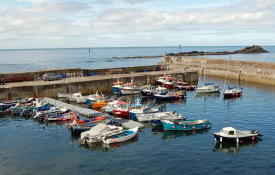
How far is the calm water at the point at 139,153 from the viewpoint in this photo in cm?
2955

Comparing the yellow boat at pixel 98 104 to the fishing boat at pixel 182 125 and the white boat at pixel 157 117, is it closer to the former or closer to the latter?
the white boat at pixel 157 117

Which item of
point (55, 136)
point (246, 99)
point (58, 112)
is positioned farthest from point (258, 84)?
point (55, 136)

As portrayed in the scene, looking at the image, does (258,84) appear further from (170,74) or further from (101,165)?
(101,165)

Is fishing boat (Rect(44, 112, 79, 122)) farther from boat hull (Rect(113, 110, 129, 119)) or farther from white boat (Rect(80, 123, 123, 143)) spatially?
white boat (Rect(80, 123, 123, 143))

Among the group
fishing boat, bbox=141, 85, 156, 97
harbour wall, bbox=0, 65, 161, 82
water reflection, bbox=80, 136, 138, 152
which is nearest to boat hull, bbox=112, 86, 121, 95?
fishing boat, bbox=141, 85, 156, 97

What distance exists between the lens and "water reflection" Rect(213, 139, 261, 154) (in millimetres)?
34500

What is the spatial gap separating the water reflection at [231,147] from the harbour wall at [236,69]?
45717 millimetres

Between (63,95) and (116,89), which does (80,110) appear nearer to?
(63,95)

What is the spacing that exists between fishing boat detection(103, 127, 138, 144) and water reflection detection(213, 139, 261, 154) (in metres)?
9.69

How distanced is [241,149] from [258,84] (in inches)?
1943

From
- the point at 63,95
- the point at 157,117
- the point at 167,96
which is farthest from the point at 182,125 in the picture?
the point at 63,95

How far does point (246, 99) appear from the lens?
6231cm

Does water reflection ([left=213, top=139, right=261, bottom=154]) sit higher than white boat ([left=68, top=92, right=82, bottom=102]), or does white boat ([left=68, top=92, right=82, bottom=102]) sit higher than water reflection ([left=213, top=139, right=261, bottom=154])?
white boat ([left=68, top=92, right=82, bottom=102])

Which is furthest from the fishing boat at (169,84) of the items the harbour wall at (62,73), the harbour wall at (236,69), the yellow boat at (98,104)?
the yellow boat at (98,104)
